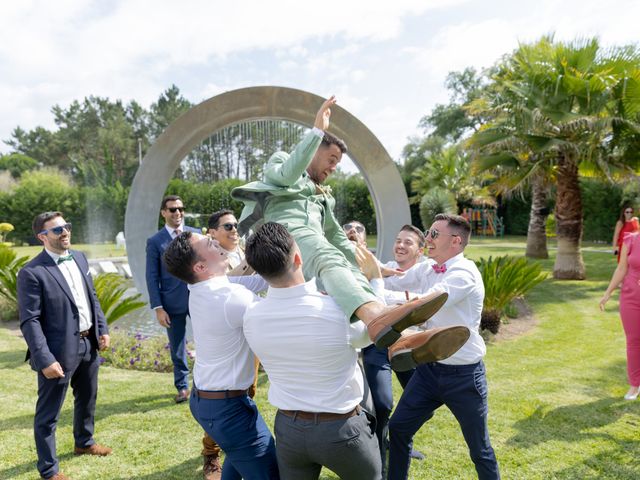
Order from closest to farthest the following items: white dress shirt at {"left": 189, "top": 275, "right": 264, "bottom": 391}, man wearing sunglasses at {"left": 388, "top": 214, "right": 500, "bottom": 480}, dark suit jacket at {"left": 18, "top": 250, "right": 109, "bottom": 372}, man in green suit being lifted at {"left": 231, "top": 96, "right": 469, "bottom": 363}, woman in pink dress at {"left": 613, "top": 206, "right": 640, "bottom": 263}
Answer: man in green suit being lifted at {"left": 231, "top": 96, "right": 469, "bottom": 363}, white dress shirt at {"left": 189, "top": 275, "right": 264, "bottom": 391}, man wearing sunglasses at {"left": 388, "top": 214, "right": 500, "bottom": 480}, dark suit jacket at {"left": 18, "top": 250, "right": 109, "bottom": 372}, woman in pink dress at {"left": 613, "top": 206, "right": 640, "bottom": 263}

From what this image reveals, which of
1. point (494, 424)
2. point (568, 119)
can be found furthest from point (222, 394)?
point (568, 119)

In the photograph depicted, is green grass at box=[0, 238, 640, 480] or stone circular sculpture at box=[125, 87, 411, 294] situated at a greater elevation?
stone circular sculpture at box=[125, 87, 411, 294]

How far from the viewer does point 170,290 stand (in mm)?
4844

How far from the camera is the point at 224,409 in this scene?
2.34 meters

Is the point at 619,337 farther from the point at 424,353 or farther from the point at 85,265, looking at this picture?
the point at 85,265

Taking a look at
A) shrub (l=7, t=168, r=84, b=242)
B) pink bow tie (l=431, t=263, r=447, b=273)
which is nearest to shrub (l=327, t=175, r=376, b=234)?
shrub (l=7, t=168, r=84, b=242)

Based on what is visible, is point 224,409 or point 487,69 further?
point 487,69

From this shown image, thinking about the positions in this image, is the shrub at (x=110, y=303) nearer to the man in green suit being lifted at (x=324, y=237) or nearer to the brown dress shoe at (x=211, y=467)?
the brown dress shoe at (x=211, y=467)

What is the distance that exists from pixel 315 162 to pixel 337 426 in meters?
1.75

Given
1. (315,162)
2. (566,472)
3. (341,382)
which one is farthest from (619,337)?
(341,382)

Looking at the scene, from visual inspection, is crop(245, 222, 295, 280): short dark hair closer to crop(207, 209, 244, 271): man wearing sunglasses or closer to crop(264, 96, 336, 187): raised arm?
crop(264, 96, 336, 187): raised arm

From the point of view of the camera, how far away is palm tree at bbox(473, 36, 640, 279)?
396 inches

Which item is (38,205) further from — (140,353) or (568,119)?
(568,119)

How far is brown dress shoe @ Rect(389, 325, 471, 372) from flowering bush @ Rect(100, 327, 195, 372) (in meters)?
4.48
